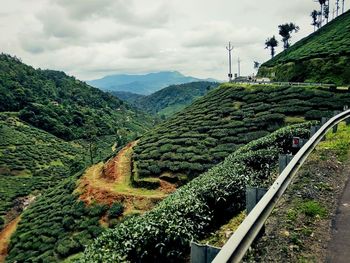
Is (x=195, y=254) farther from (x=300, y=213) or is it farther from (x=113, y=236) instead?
(x=113, y=236)

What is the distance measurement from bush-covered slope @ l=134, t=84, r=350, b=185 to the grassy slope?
24.9 m

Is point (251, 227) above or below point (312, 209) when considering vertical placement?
above

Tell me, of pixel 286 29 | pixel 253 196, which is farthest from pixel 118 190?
pixel 286 29

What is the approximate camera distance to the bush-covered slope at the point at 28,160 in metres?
67.3

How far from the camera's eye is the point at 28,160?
83.4m

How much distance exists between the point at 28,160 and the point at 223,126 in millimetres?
57792

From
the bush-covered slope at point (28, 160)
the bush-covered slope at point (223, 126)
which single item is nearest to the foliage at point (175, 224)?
the bush-covered slope at point (223, 126)

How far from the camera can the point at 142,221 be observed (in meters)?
8.44

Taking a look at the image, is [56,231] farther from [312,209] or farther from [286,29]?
[286,29]

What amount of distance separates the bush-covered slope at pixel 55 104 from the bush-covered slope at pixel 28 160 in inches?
376

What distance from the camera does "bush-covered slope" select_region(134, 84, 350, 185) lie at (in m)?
36.1

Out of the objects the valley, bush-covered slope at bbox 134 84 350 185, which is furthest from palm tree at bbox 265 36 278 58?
bush-covered slope at bbox 134 84 350 185

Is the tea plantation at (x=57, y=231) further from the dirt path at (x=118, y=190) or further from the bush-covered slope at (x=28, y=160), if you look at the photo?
the bush-covered slope at (x=28, y=160)

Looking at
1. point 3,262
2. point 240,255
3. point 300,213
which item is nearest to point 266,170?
point 300,213
